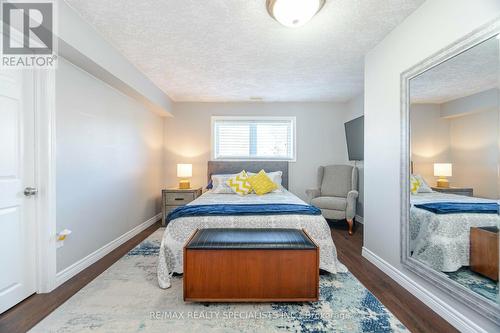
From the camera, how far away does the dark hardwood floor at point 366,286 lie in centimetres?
172

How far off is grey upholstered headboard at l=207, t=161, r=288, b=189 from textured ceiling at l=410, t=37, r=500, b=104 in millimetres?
2944

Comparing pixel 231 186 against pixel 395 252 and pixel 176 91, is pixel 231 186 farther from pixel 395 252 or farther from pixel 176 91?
pixel 395 252

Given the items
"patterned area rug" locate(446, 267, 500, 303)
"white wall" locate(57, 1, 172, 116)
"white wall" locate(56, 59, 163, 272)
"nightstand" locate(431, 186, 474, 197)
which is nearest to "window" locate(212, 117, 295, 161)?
"white wall" locate(56, 59, 163, 272)

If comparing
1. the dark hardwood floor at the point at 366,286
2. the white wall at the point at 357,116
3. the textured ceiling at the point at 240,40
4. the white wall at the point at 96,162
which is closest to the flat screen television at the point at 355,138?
the white wall at the point at 357,116

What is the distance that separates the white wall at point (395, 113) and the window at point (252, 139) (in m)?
2.30

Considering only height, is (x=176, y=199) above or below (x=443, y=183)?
below

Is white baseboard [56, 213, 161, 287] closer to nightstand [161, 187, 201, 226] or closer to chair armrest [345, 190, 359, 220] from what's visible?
→ nightstand [161, 187, 201, 226]

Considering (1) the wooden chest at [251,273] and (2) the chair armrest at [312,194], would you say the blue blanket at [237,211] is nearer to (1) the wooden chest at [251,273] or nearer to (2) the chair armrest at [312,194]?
(1) the wooden chest at [251,273]

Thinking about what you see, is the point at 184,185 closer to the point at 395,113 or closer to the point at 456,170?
the point at 395,113

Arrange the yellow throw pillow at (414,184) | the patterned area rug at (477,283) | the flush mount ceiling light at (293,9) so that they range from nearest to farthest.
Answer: the patterned area rug at (477,283) → the flush mount ceiling light at (293,9) → the yellow throw pillow at (414,184)

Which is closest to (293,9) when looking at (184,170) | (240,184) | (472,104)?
(472,104)

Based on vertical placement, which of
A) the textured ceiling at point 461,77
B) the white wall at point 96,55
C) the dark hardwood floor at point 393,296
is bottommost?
the dark hardwood floor at point 393,296

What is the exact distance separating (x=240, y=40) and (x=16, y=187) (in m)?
2.41

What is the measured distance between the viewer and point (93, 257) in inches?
110
